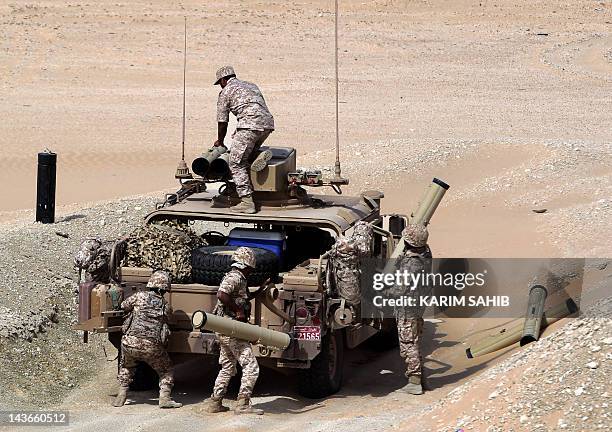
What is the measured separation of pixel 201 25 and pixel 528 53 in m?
10.1

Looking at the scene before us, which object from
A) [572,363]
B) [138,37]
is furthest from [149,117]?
[572,363]

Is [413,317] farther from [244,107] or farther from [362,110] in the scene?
[362,110]

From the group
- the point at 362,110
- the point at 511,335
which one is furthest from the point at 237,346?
the point at 362,110

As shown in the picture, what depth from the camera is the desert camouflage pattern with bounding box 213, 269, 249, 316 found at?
10.4 metres

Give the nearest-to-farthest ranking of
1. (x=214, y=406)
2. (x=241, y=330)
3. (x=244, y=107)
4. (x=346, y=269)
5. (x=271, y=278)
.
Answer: (x=241, y=330) < (x=214, y=406) < (x=346, y=269) < (x=271, y=278) < (x=244, y=107)

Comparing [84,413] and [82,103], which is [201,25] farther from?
[84,413]

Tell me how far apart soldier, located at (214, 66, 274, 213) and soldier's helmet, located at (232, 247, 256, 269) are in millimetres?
1055

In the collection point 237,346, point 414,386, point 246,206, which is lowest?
point 414,386

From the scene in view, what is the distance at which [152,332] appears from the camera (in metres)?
10.6

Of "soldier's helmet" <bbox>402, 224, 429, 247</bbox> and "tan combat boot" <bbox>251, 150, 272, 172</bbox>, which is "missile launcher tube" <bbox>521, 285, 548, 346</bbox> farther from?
"tan combat boot" <bbox>251, 150, 272, 172</bbox>

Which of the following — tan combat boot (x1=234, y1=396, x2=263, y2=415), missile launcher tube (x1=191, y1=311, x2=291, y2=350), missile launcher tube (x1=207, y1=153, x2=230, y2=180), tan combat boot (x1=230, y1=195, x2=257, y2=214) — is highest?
missile launcher tube (x1=207, y1=153, x2=230, y2=180)

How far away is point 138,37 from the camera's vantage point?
39.7m

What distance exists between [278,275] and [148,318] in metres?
1.13

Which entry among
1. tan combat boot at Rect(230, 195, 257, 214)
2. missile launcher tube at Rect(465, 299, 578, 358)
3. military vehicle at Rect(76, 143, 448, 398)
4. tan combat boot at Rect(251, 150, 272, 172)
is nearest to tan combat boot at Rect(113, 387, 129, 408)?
military vehicle at Rect(76, 143, 448, 398)
